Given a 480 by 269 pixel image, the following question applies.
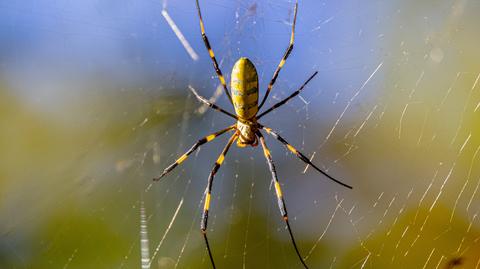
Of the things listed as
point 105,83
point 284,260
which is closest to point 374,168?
point 284,260

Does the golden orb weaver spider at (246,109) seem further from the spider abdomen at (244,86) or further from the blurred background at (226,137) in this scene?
the blurred background at (226,137)

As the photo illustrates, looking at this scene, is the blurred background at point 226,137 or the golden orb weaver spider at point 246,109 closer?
the golden orb weaver spider at point 246,109

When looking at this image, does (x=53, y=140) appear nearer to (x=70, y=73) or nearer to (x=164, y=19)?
(x=70, y=73)

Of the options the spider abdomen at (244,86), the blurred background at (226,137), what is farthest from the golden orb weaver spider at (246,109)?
the blurred background at (226,137)

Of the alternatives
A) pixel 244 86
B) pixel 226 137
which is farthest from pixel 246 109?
pixel 226 137
